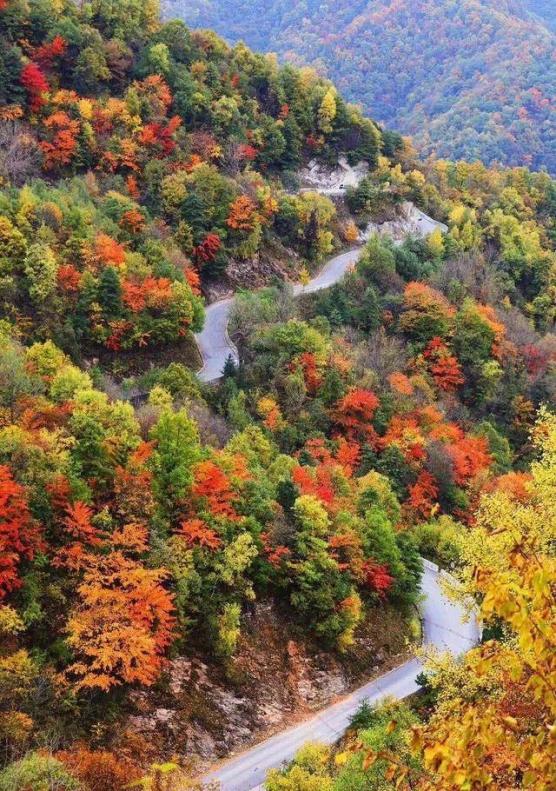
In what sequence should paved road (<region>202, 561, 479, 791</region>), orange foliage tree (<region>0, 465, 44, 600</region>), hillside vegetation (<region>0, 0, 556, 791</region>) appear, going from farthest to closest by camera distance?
paved road (<region>202, 561, 479, 791</region>) < orange foliage tree (<region>0, 465, 44, 600</region>) < hillside vegetation (<region>0, 0, 556, 791</region>)

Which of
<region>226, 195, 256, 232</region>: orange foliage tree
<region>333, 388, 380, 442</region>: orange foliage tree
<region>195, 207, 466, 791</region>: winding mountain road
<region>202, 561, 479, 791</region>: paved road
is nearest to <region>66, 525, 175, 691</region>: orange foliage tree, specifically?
<region>202, 561, 479, 791</region>: paved road

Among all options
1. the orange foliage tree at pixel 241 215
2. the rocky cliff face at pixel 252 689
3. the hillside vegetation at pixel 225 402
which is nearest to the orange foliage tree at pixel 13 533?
the hillside vegetation at pixel 225 402

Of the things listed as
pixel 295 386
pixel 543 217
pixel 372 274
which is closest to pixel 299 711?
pixel 295 386

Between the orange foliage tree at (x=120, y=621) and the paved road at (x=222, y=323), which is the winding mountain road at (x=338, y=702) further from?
the orange foliage tree at (x=120, y=621)

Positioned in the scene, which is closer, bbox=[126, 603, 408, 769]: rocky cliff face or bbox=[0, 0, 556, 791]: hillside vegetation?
bbox=[0, 0, 556, 791]: hillside vegetation

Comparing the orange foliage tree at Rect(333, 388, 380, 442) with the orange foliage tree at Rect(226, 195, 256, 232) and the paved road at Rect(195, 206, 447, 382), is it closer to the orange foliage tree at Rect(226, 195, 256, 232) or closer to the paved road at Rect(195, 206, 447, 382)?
the paved road at Rect(195, 206, 447, 382)

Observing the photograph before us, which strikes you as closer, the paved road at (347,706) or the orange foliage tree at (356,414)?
the paved road at (347,706)

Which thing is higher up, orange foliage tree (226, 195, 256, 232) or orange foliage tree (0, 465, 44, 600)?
orange foliage tree (0, 465, 44, 600)
